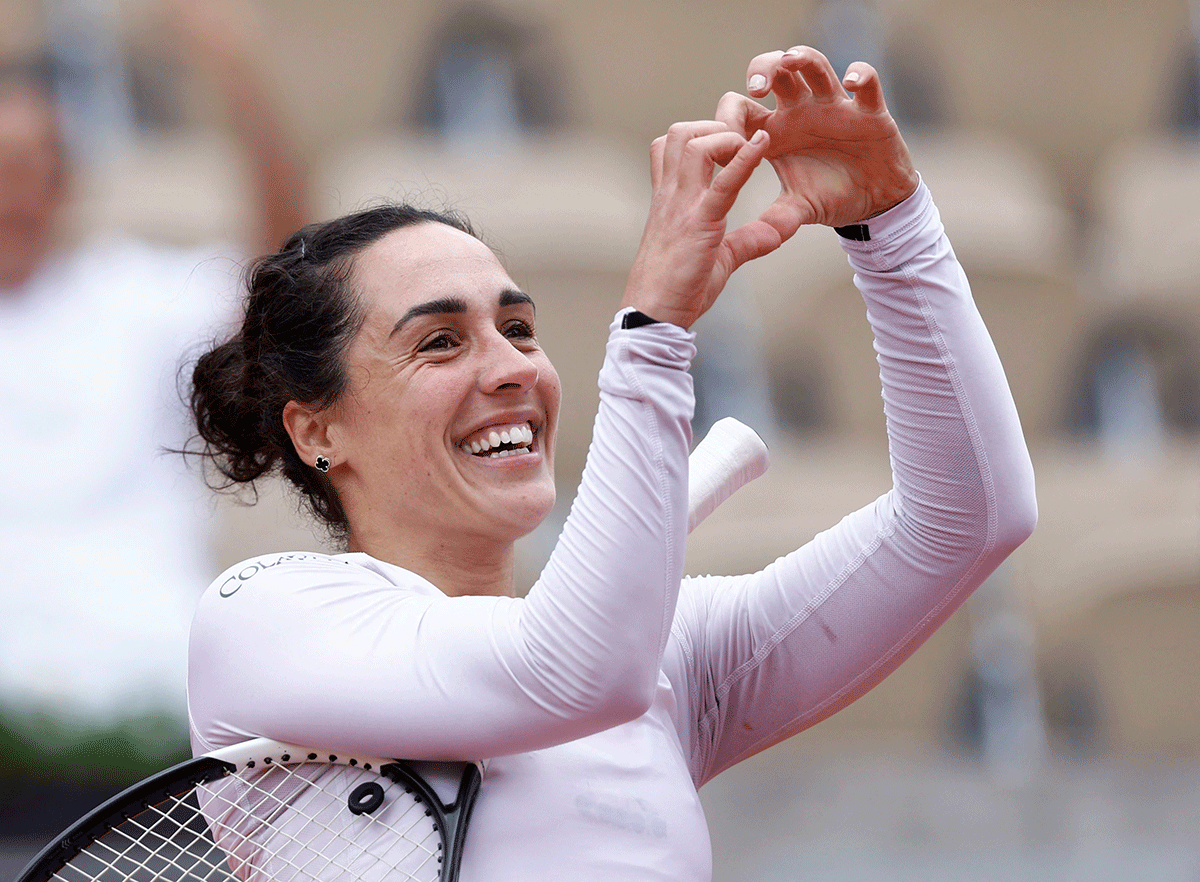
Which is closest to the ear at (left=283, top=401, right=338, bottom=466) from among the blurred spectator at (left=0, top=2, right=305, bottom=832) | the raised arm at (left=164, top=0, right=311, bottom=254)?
the blurred spectator at (left=0, top=2, right=305, bottom=832)

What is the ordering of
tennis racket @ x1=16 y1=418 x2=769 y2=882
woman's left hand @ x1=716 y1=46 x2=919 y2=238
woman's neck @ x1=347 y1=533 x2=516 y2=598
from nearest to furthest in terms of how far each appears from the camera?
tennis racket @ x1=16 y1=418 x2=769 y2=882 → woman's left hand @ x1=716 y1=46 x2=919 y2=238 → woman's neck @ x1=347 y1=533 x2=516 y2=598

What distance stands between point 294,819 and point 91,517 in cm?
696

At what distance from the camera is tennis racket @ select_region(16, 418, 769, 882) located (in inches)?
59.6

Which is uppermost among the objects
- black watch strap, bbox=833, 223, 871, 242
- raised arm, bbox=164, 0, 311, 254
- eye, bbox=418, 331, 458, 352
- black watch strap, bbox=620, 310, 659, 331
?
black watch strap, bbox=620, 310, 659, 331

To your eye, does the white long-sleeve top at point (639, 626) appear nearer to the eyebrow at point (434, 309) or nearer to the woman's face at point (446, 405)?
the woman's face at point (446, 405)

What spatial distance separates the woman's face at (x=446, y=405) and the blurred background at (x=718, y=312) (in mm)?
5825

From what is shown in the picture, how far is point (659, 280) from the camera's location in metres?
1.44

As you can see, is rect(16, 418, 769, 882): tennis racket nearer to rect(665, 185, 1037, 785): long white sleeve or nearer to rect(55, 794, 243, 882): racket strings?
rect(55, 794, 243, 882): racket strings

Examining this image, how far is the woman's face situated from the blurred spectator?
230 inches

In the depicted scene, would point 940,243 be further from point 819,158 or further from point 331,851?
point 331,851

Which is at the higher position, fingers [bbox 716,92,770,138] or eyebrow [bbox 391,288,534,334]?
fingers [bbox 716,92,770,138]

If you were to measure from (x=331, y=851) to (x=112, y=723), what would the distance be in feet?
22.0

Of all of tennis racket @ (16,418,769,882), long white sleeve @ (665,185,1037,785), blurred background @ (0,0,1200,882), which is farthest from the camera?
blurred background @ (0,0,1200,882)

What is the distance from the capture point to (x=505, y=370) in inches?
69.2
